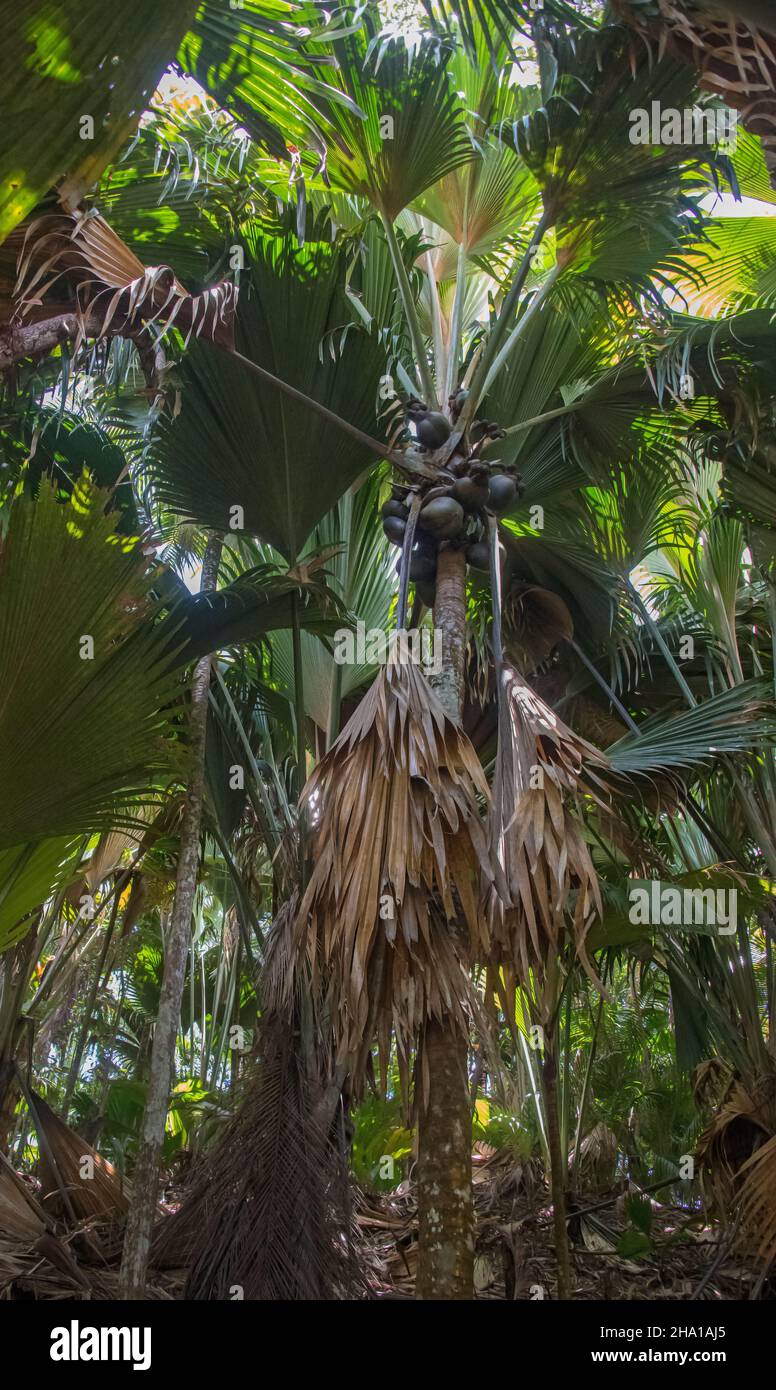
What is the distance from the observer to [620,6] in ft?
7.83

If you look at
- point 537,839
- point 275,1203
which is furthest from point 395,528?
point 275,1203

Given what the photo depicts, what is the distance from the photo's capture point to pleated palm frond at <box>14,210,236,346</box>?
7.80 feet

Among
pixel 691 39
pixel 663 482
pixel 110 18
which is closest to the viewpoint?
pixel 110 18

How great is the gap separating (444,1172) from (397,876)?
33.2 inches

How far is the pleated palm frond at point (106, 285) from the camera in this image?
238cm

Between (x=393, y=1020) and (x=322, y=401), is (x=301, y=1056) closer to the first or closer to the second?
(x=393, y=1020)

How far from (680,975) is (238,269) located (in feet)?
12.0

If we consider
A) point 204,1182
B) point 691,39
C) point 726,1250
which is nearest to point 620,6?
point 691,39

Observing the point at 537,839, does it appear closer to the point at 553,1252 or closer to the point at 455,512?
the point at 455,512

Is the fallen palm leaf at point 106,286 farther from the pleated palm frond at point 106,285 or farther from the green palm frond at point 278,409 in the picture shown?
the green palm frond at point 278,409

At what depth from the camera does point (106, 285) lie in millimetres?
2635

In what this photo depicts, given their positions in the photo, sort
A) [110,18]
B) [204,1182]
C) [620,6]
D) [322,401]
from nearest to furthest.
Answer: [110,18]
[620,6]
[204,1182]
[322,401]

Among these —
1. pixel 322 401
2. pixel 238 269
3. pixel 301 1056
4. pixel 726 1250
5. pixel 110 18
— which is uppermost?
pixel 238 269

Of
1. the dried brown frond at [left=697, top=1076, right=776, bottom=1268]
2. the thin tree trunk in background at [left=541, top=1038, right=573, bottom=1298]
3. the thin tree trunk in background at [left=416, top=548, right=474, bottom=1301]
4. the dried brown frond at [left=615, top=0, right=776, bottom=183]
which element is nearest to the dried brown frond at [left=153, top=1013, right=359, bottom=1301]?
the thin tree trunk in background at [left=416, top=548, right=474, bottom=1301]
